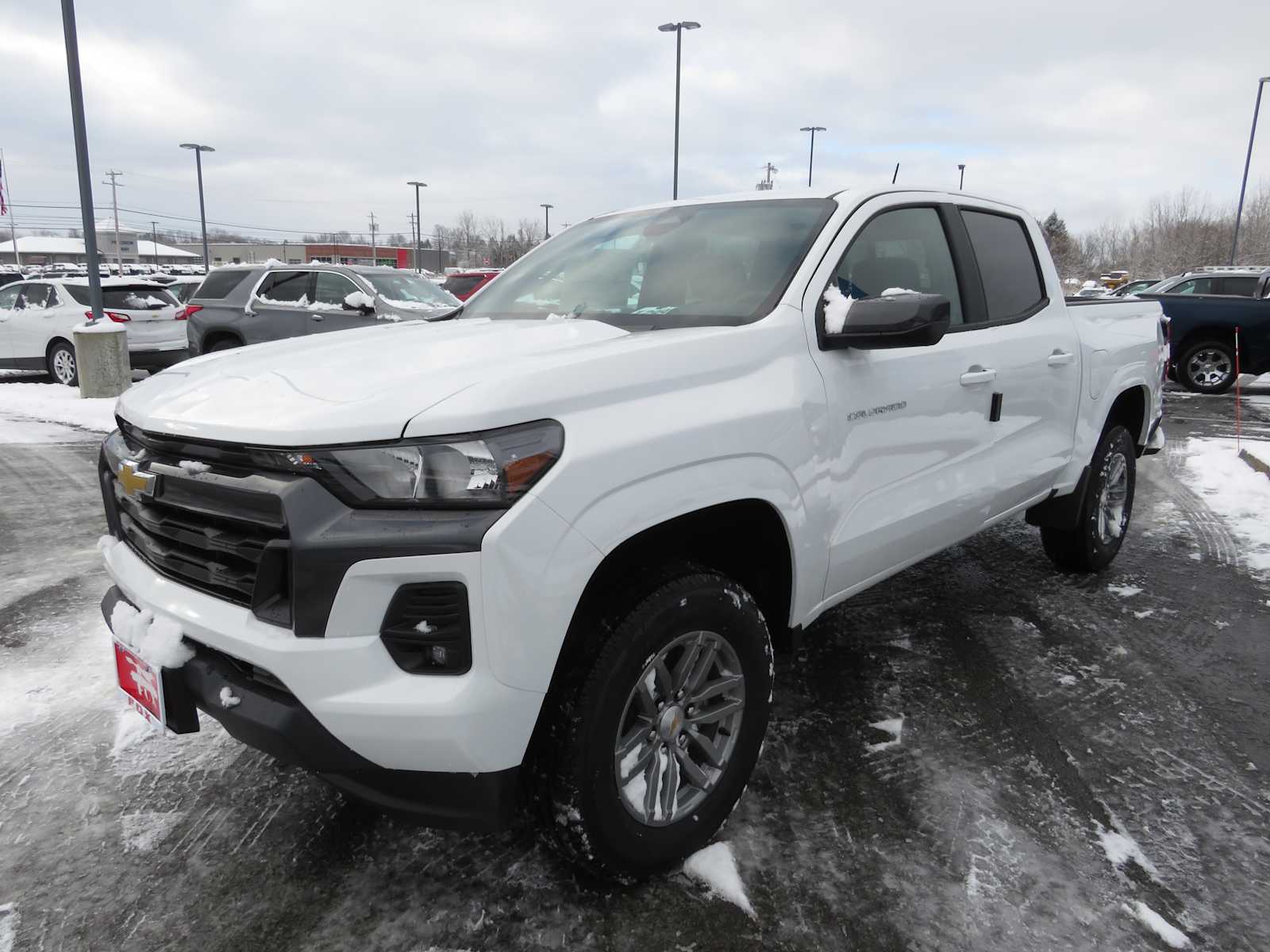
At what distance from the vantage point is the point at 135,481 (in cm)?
218

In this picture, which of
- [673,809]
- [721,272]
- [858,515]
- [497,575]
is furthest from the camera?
[721,272]

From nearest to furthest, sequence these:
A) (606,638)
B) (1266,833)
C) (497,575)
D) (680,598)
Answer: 1. (497,575)
2. (606,638)
3. (680,598)
4. (1266,833)

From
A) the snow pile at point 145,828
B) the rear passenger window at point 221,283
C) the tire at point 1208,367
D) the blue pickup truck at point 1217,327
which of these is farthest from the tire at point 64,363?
the tire at point 1208,367

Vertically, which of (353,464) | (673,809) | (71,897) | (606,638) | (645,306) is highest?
(645,306)

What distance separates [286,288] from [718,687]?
37.4 feet

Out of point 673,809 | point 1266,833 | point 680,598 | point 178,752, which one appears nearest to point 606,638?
point 680,598

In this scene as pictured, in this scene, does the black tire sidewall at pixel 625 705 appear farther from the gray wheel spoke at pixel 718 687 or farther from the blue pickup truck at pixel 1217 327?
the blue pickup truck at pixel 1217 327

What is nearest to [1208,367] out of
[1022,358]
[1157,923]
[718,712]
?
[1022,358]

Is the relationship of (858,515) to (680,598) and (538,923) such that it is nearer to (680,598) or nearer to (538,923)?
(680,598)

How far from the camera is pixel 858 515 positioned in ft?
8.91

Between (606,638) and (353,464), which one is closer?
(353,464)

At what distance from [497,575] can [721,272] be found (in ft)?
5.05

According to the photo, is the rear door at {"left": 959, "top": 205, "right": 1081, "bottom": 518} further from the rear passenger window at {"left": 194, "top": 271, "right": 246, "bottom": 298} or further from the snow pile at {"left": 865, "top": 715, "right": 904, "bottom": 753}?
the rear passenger window at {"left": 194, "top": 271, "right": 246, "bottom": 298}

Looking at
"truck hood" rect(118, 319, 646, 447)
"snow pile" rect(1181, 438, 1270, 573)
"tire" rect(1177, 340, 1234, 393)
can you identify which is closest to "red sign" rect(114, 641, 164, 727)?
"truck hood" rect(118, 319, 646, 447)
